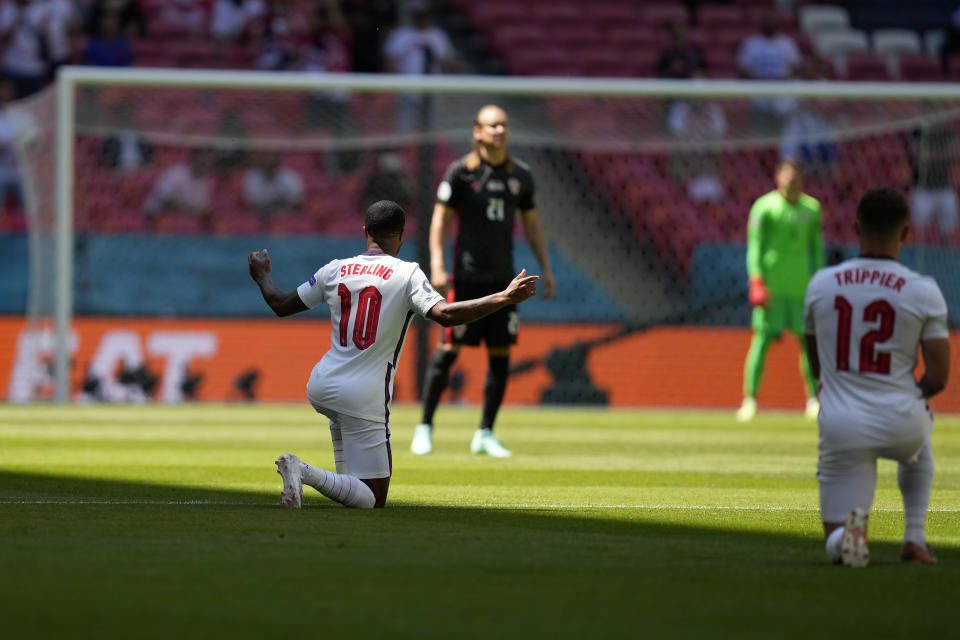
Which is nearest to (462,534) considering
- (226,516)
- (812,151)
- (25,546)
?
(226,516)

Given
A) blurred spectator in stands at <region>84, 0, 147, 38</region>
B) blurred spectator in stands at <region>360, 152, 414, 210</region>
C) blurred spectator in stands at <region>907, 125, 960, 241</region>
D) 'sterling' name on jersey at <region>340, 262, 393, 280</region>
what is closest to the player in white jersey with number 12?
'sterling' name on jersey at <region>340, 262, 393, 280</region>

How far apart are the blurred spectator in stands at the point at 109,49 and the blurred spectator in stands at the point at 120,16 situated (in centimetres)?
24

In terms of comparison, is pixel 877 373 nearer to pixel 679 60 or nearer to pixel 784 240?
pixel 784 240

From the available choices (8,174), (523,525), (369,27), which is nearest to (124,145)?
(8,174)

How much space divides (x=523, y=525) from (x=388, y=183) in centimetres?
1258

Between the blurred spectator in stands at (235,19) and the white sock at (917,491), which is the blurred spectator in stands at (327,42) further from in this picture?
the white sock at (917,491)

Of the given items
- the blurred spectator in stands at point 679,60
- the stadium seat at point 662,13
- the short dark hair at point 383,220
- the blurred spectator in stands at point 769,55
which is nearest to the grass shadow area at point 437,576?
the short dark hair at point 383,220

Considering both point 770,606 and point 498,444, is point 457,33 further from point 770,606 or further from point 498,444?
point 770,606

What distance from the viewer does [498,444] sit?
1035cm

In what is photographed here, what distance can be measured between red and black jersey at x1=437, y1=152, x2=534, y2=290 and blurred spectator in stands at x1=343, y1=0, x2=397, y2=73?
11.4m

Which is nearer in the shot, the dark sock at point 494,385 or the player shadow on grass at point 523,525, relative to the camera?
the player shadow on grass at point 523,525

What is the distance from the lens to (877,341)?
522cm

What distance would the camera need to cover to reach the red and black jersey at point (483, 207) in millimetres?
10250

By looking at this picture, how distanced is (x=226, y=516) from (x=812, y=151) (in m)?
13.2
